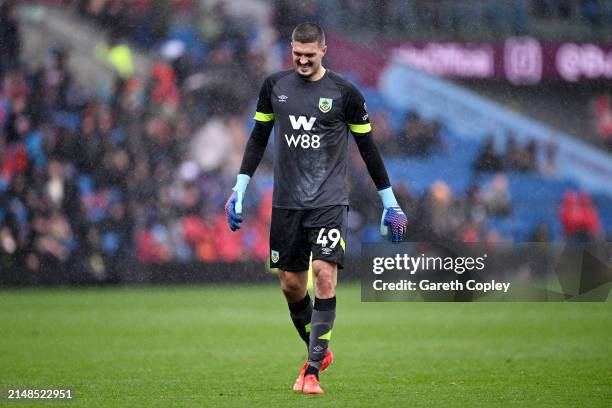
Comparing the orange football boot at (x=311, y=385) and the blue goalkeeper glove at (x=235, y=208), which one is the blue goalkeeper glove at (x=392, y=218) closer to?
the blue goalkeeper glove at (x=235, y=208)

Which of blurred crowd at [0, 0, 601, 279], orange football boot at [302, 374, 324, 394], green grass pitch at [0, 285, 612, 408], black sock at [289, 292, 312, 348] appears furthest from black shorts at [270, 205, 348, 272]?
blurred crowd at [0, 0, 601, 279]

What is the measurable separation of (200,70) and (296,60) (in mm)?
13426

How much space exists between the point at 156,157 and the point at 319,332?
12.5m

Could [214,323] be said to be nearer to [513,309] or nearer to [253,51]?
[513,309]

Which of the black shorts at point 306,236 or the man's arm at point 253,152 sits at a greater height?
the man's arm at point 253,152

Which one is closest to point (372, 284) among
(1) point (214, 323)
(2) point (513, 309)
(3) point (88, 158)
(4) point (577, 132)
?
(2) point (513, 309)

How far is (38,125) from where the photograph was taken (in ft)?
61.7

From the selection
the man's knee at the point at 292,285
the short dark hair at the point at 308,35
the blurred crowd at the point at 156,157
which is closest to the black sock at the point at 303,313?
the man's knee at the point at 292,285

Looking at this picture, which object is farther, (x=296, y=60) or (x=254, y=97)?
(x=254, y=97)

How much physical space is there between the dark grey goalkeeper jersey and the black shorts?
66 mm

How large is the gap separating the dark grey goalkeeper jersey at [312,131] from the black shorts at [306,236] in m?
0.07

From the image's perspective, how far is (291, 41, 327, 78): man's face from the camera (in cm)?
727

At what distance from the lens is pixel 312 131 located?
24.4 feet

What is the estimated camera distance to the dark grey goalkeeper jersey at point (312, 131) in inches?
293
